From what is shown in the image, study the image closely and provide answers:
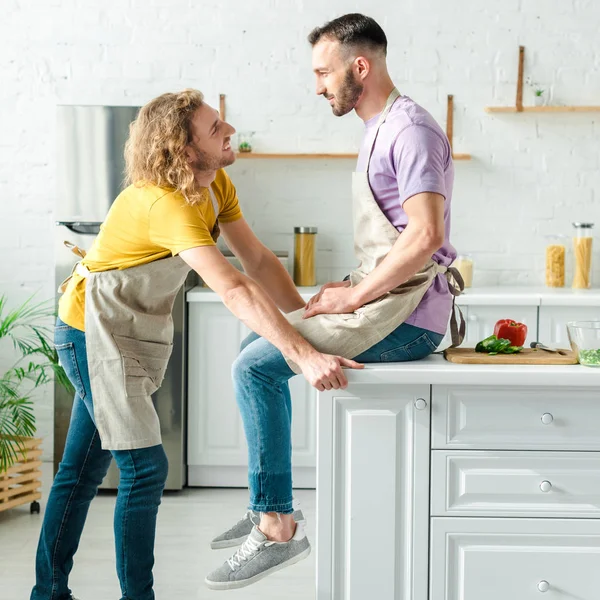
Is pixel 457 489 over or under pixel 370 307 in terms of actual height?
under

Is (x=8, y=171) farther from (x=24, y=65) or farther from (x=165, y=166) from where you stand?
(x=165, y=166)

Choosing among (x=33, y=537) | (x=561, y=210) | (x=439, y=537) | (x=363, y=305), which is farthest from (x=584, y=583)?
A: (x=561, y=210)

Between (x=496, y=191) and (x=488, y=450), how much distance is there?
256 centimetres

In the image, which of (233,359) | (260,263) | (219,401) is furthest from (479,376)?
(219,401)

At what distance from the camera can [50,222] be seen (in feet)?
15.5

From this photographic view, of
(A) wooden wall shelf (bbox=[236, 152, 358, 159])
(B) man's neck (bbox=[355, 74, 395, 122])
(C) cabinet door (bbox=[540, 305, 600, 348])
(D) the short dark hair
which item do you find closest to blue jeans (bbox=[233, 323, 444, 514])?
(B) man's neck (bbox=[355, 74, 395, 122])

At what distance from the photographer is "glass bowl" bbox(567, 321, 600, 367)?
2301 millimetres

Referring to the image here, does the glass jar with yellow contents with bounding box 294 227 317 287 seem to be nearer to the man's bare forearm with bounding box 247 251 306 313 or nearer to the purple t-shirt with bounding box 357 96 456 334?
the man's bare forearm with bounding box 247 251 306 313

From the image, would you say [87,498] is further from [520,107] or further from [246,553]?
[520,107]

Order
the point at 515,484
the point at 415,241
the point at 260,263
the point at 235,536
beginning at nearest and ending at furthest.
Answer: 1. the point at 415,241
2. the point at 515,484
3. the point at 235,536
4. the point at 260,263

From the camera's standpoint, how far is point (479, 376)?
2256 millimetres

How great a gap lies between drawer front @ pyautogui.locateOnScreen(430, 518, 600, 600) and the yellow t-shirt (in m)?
1.01

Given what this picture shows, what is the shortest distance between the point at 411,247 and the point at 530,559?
2.76 feet

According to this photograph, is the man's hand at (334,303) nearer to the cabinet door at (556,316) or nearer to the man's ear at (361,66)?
the man's ear at (361,66)
